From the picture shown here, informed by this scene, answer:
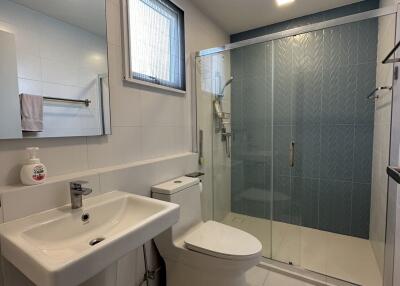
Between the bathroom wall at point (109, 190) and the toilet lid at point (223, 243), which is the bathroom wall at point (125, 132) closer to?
the bathroom wall at point (109, 190)

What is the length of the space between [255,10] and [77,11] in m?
1.69

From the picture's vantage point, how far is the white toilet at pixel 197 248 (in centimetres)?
131

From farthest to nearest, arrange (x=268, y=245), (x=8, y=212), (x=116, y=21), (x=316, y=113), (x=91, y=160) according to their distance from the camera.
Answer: (x=316, y=113) → (x=268, y=245) → (x=116, y=21) → (x=91, y=160) → (x=8, y=212)

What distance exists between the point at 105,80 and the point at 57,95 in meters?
0.28

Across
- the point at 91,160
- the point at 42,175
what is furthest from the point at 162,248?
the point at 42,175

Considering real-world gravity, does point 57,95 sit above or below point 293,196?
above

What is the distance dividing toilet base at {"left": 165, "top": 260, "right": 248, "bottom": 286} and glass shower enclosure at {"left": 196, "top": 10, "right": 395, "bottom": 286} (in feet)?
2.67

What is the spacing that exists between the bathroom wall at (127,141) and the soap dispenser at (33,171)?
0.14 ft

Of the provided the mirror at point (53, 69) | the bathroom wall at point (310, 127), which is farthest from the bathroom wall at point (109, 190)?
the bathroom wall at point (310, 127)

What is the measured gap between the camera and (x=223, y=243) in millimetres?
1394

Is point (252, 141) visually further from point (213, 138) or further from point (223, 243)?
point (223, 243)

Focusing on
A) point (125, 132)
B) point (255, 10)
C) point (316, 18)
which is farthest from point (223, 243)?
point (316, 18)

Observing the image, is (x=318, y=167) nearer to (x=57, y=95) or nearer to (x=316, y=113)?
(x=316, y=113)

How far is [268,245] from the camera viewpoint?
210 cm
